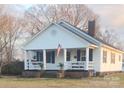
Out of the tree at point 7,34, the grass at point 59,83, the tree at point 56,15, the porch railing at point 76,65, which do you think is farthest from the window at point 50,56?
the tree at point 56,15

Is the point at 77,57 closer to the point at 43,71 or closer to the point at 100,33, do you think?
the point at 43,71

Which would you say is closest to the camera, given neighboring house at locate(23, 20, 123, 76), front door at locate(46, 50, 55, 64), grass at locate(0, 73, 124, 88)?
grass at locate(0, 73, 124, 88)

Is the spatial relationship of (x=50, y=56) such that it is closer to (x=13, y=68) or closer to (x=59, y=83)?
(x=13, y=68)

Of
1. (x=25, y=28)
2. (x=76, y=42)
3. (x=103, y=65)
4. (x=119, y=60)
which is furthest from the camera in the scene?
(x=25, y=28)

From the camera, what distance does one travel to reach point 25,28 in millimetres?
44500

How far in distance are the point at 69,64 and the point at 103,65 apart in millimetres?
3631

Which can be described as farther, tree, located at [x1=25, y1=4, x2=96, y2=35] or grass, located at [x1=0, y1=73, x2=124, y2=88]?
tree, located at [x1=25, y1=4, x2=96, y2=35]

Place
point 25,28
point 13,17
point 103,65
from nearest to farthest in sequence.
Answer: point 103,65, point 13,17, point 25,28

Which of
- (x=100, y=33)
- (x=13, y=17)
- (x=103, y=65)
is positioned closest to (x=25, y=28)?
(x=13, y=17)

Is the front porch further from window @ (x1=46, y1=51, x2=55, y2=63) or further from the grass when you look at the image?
the grass

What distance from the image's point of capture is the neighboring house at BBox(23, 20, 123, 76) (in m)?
29.1

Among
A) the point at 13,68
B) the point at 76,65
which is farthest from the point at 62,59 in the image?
the point at 13,68

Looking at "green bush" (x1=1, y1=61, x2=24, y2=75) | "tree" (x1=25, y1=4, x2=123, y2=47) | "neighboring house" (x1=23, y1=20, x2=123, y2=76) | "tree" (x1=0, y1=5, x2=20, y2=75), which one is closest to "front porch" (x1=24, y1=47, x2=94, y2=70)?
"neighboring house" (x1=23, y1=20, x2=123, y2=76)

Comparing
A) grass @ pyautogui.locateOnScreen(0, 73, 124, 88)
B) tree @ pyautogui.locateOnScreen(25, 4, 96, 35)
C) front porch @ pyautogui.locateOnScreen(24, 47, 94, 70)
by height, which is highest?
tree @ pyautogui.locateOnScreen(25, 4, 96, 35)
